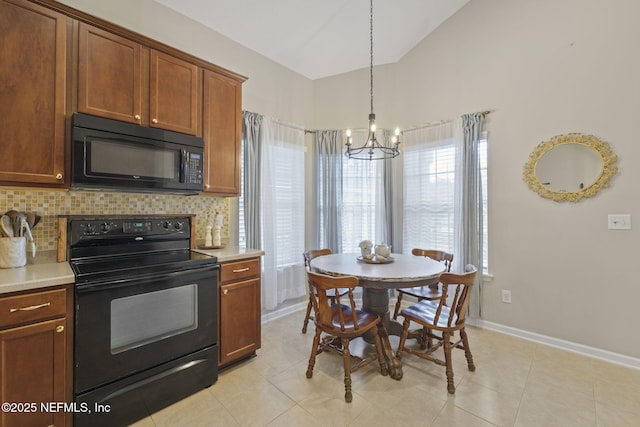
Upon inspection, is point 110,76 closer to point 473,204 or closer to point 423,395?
point 423,395

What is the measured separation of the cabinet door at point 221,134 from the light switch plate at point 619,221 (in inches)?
131

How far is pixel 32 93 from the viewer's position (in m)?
1.65

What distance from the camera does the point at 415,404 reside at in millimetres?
1867

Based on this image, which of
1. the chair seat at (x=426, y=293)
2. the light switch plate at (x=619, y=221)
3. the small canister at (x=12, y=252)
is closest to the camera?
the small canister at (x=12, y=252)

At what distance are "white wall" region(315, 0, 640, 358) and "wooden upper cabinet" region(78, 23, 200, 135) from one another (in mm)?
2847

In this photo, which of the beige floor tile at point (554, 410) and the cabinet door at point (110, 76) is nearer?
the beige floor tile at point (554, 410)

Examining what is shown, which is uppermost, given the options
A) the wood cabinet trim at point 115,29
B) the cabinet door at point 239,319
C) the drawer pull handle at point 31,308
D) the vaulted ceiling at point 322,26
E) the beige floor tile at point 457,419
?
the vaulted ceiling at point 322,26

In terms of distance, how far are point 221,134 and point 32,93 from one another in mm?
1182

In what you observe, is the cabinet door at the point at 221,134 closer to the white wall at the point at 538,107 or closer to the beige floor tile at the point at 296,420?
the white wall at the point at 538,107

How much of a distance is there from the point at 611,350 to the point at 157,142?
4.12m

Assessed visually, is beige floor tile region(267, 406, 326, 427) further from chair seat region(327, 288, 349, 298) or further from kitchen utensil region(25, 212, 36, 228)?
kitchen utensil region(25, 212, 36, 228)

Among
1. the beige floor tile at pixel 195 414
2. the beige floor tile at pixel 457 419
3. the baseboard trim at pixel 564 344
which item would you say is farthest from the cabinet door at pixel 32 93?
the baseboard trim at pixel 564 344

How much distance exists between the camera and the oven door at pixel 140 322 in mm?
1564

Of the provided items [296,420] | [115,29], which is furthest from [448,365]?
[115,29]
